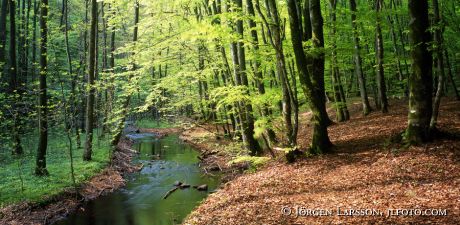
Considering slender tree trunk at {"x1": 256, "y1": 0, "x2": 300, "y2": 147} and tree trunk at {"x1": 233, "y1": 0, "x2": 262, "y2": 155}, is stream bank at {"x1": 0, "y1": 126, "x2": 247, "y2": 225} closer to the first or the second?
tree trunk at {"x1": 233, "y1": 0, "x2": 262, "y2": 155}

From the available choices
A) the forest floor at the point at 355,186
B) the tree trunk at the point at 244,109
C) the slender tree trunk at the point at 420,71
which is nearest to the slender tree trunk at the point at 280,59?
the forest floor at the point at 355,186

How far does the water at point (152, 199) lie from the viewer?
12.4 m

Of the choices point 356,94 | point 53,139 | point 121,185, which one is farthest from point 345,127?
point 53,139

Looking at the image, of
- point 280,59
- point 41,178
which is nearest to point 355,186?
point 280,59

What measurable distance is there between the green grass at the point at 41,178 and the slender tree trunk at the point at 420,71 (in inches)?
497

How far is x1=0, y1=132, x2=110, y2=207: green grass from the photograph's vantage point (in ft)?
42.5

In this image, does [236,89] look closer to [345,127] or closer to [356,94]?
[345,127]

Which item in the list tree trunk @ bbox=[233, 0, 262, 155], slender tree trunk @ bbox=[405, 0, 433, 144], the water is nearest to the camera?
slender tree trunk @ bbox=[405, 0, 433, 144]

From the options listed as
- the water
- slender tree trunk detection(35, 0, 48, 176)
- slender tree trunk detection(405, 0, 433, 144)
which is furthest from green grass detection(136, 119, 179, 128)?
slender tree trunk detection(405, 0, 433, 144)

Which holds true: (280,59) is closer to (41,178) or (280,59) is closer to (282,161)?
(282,161)

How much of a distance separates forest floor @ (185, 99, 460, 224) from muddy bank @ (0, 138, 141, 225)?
5.45 metres

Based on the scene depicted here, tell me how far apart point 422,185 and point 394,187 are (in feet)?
1.87

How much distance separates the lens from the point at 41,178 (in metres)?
14.8

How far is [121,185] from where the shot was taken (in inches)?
660
